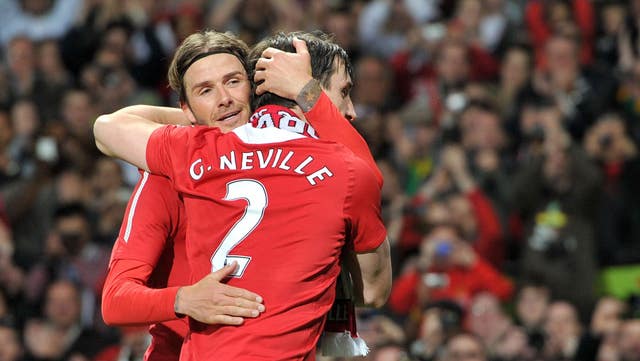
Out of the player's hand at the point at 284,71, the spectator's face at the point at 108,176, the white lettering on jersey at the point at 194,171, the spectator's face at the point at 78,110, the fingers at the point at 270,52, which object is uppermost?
the fingers at the point at 270,52

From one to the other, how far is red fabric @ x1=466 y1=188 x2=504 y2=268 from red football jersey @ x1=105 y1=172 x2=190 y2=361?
5.13m

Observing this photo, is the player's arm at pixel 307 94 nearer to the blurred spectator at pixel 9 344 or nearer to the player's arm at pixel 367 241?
the player's arm at pixel 367 241

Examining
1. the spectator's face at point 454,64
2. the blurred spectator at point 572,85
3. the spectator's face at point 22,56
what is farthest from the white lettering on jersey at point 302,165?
the spectator's face at point 22,56

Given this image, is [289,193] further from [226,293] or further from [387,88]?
[387,88]

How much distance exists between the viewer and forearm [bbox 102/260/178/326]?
3.41 m

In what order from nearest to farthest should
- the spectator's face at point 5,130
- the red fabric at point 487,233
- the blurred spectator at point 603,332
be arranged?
the blurred spectator at point 603,332
the red fabric at point 487,233
the spectator's face at point 5,130

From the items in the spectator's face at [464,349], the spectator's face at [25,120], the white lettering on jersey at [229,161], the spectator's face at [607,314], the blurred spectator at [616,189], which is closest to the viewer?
the white lettering on jersey at [229,161]

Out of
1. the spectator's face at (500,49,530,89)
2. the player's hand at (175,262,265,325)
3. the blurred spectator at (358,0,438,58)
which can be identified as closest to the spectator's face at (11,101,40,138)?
the blurred spectator at (358,0,438,58)

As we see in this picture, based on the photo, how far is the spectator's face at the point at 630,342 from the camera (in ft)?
23.7

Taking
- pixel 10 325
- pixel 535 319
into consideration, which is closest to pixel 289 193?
pixel 535 319

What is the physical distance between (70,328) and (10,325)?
42 cm

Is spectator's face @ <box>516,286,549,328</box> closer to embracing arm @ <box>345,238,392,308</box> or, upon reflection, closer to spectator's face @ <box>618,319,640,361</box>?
spectator's face @ <box>618,319,640,361</box>

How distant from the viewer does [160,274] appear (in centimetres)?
383

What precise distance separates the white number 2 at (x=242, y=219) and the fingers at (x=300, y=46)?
0.48m
